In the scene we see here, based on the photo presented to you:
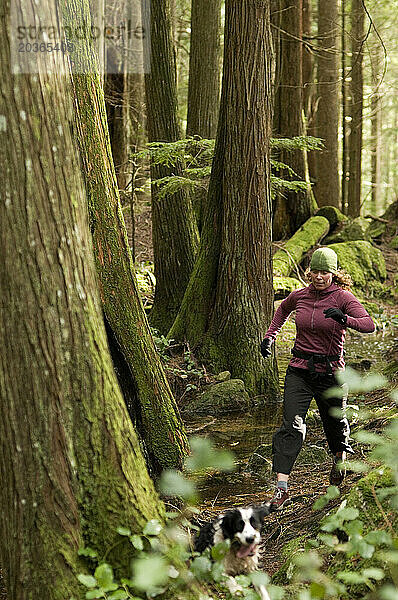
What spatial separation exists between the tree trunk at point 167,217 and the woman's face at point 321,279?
6.36 metres

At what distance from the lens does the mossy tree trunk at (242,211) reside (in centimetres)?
970

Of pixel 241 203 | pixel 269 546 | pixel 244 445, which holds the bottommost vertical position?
pixel 244 445

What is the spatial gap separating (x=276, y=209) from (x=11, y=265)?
15.5m

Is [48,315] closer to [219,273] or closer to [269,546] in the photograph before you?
[269,546]

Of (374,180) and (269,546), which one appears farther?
(374,180)

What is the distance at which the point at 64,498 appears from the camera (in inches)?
Result: 125

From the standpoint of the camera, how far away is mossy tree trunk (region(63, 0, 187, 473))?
5941mm

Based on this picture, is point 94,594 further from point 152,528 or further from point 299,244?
point 299,244

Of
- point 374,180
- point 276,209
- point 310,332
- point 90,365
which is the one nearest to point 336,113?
point 276,209

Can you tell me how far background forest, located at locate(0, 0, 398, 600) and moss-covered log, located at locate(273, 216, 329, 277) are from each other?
879mm

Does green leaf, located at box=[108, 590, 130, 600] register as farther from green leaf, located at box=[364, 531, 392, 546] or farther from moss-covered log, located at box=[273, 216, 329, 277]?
moss-covered log, located at box=[273, 216, 329, 277]

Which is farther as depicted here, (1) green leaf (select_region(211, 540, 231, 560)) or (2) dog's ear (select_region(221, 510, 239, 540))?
(2) dog's ear (select_region(221, 510, 239, 540))

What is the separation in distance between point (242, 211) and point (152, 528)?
7035mm

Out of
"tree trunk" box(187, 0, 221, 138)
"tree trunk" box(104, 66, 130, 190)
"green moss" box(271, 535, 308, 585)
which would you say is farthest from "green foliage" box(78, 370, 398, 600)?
"tree trunk" box(104, 66, 130, 190)
